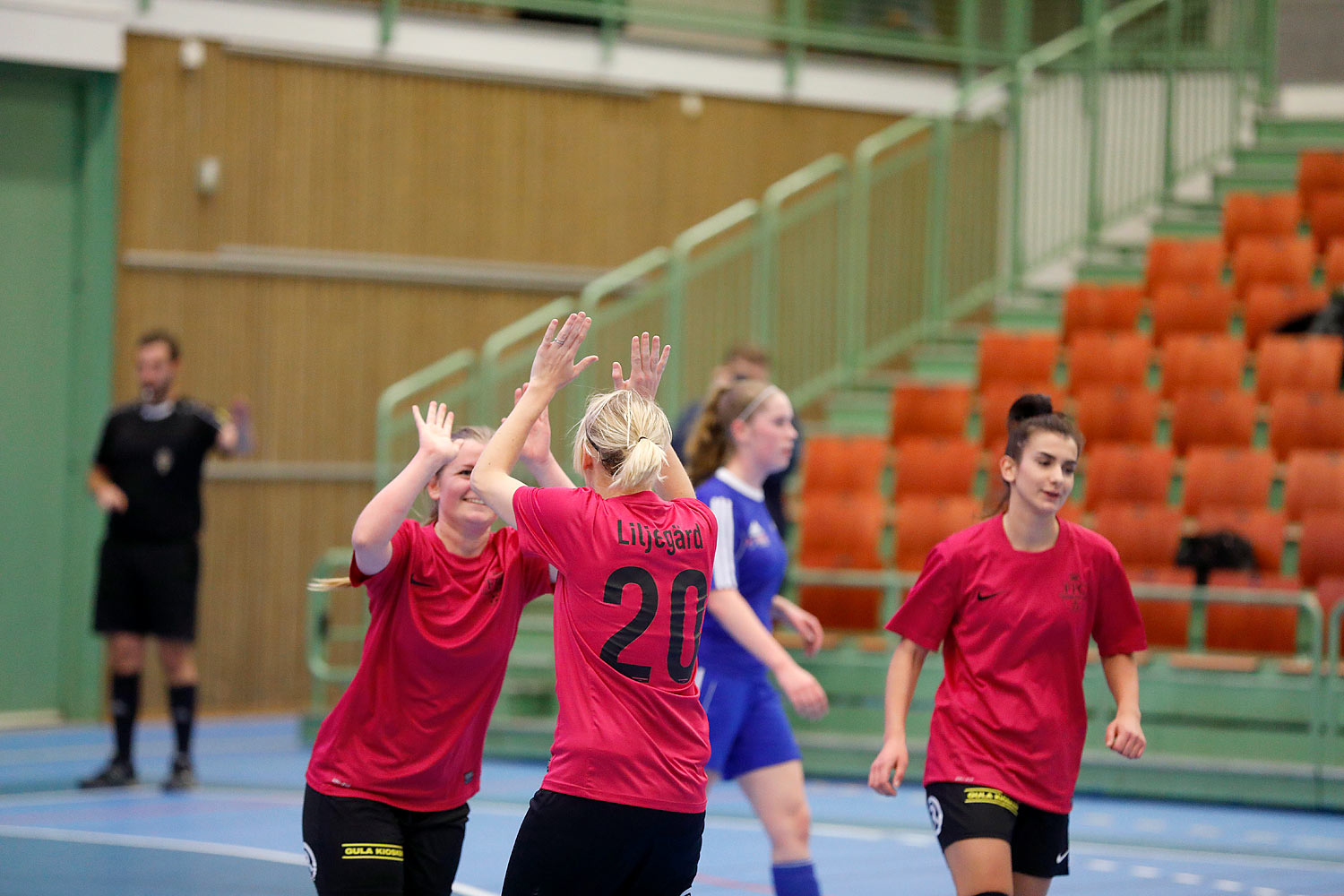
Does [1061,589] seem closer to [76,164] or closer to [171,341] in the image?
[171,341]

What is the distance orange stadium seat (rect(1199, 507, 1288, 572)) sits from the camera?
29.9ft

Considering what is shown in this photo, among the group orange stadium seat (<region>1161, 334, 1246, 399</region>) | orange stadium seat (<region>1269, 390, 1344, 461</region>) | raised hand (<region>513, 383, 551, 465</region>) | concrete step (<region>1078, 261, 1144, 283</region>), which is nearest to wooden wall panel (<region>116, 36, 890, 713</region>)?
concrete step (<region>1078, 261, 1144, 283</region>)

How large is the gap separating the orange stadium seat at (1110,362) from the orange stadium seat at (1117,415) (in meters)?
0.34

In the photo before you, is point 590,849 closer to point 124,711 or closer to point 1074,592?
point 1074,592

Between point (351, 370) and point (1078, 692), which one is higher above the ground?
point (351, 370)

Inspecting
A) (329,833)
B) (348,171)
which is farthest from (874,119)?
(329,833)

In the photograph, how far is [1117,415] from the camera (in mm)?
10344

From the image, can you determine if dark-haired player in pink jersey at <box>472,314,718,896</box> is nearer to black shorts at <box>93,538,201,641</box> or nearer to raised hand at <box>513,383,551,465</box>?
raised hand at <box>513,383,551,465</box>

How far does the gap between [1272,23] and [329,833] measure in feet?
41.3

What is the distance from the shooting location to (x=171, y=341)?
28.6ft

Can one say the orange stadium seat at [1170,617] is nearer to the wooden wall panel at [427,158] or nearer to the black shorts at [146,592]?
the black shorts at [146,592]

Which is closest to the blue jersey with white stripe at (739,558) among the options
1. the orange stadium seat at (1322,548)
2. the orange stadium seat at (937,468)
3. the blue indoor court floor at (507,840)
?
the blue indoor court floor at (507,840)

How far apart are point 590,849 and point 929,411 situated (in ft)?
25.9

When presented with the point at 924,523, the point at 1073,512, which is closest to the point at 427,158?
the point at 924,523
